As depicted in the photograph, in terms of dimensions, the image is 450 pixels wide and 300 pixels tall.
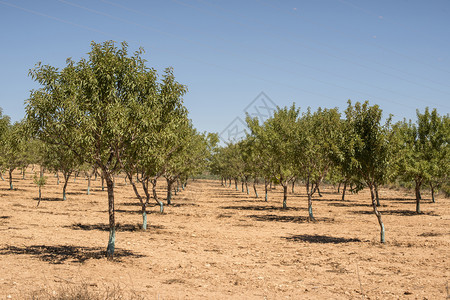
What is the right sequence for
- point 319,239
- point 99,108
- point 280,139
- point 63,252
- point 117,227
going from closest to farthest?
point 99,108, point 63,252, point 319,239, point 117,227, point 280,139

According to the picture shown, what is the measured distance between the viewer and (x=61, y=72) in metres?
14.7

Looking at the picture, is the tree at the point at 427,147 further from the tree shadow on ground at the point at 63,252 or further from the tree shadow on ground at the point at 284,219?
the tree shadow on ground at the point at 63,252

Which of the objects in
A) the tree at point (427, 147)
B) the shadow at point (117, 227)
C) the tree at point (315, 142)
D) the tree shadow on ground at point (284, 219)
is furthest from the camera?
the tree at point (427, 147)

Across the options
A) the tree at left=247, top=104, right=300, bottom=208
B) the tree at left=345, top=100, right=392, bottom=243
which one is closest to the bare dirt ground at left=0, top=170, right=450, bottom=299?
the tree at left=345, top=100, right=392, bottom=243

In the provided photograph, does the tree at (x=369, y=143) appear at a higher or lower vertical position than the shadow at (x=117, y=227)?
higher

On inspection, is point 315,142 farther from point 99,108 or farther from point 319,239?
point 99,108

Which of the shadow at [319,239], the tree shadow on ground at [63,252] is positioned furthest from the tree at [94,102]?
the shadow at [319,239]

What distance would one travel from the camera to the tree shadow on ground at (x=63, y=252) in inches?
615

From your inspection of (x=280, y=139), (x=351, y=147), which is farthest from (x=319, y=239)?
(x=280, y=139)

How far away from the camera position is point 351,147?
2086 cm

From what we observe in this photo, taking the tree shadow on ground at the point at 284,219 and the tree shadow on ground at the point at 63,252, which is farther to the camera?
the tree shadow on ground at the point at 284,219

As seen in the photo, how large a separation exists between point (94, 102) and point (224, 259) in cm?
958

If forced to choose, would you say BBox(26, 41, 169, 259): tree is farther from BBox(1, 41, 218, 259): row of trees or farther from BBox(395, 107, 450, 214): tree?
BBox(395, 107, 450, 214): tree

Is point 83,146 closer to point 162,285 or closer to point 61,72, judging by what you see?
point 61,72
